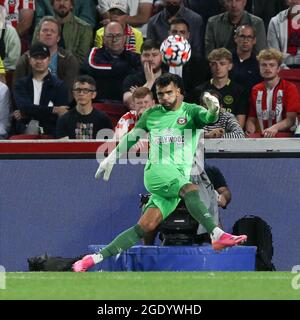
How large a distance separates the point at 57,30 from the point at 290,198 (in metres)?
3.85

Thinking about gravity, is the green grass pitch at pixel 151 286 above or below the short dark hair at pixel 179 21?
below

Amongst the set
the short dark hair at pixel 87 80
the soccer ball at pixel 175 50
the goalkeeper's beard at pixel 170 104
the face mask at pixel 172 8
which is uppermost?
the face mask at pixel 172 8

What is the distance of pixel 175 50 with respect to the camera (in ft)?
43.4

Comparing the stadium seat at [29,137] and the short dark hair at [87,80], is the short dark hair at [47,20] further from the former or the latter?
the stadium seat at [29,137]

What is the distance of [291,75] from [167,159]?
3.26 m

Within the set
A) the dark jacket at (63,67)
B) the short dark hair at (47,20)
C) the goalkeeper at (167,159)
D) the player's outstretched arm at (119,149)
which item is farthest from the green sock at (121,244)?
the short dark hair at (47,20)

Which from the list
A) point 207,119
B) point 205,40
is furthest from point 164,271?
point 205,40

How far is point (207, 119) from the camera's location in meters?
11.2

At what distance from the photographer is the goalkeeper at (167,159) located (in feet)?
A: 36.2

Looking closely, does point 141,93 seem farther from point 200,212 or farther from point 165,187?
point 200,212

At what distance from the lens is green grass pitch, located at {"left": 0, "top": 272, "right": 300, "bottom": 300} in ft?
28.2

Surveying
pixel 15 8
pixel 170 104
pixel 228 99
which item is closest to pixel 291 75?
pixel 228 99

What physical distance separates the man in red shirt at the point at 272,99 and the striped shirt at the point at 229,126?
1.41 feet
